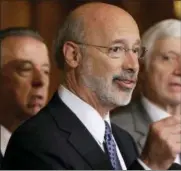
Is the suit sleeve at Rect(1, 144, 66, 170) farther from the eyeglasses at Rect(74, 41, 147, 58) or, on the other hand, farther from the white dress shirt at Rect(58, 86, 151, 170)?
the eyeglasses at Rect(74, 41, 147, 58)

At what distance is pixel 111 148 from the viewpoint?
3.17 ft

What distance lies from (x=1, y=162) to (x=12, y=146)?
8 cm

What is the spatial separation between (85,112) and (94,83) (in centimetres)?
6

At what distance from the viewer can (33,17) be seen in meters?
1.06

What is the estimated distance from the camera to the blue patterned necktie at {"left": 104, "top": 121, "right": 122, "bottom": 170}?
96 centimetres

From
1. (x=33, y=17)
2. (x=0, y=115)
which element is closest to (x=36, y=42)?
(x=33, y=17)

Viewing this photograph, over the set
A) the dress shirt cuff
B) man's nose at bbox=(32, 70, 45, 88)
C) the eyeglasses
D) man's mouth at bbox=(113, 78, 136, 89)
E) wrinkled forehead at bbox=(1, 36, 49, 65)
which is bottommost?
the dress shirt cuff

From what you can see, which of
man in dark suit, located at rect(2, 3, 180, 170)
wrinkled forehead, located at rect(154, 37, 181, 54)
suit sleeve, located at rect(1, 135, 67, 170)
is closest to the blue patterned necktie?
man in dark suit, located at rect(2, 3, 180, 170)

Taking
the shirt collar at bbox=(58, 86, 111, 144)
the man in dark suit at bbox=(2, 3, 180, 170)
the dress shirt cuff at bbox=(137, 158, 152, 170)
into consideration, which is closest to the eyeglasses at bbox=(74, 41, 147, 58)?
the man in dark suit at bbox=(2, 3, 180, 170)

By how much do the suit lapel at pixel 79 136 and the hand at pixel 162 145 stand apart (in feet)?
0.26

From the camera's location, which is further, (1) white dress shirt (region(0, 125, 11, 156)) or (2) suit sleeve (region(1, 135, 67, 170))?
(1) white dress shirt (region(0, 125, 11, 156))

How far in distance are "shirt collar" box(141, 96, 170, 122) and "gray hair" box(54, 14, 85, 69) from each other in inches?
8.6

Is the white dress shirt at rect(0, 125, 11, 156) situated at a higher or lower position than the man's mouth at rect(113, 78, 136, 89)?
lower

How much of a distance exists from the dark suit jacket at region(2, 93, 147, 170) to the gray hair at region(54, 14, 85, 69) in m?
0.08
